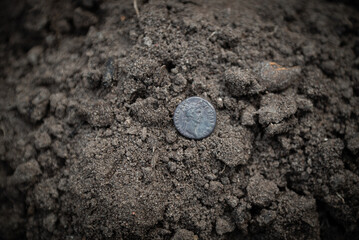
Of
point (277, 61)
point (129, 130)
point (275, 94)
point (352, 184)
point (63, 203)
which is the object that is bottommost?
point (63, 203)

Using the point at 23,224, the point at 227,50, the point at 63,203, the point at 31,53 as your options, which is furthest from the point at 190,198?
the point at 31,53

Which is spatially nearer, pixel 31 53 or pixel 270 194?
pixel 270 194

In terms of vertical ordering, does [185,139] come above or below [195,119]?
below

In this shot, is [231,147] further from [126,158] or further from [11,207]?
[11,207]
